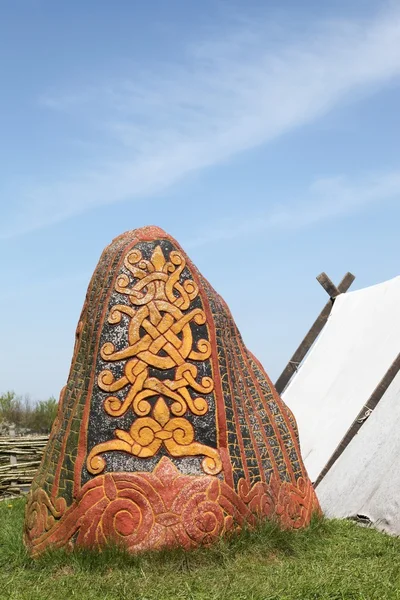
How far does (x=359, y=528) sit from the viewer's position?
255 inches

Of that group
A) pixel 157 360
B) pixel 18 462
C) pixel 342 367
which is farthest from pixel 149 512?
pixel 18 462

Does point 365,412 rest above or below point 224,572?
above

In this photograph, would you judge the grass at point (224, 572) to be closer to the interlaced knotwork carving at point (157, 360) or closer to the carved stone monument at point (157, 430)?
the carved stone monument at point (157, 430)

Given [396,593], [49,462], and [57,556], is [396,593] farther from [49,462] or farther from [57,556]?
[49,462]

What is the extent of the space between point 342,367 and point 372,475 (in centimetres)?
337

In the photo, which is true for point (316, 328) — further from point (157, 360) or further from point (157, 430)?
point (157, 430)

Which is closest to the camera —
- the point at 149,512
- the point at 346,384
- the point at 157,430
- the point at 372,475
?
the point at 149,512

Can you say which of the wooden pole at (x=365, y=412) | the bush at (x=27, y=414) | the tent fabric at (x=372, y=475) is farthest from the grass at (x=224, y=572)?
the bush at (x=27, y=414)

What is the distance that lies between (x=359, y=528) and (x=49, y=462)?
117 inches

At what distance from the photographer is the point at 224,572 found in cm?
451

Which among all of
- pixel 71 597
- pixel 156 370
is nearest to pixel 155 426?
pixel 156 370

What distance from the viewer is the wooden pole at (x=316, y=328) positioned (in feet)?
40.9

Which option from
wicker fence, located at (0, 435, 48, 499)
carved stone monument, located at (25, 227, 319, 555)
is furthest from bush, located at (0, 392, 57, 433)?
carved stone monument, located at (25, 227, 319, 555)

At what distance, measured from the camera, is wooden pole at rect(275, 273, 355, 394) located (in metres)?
12.5
